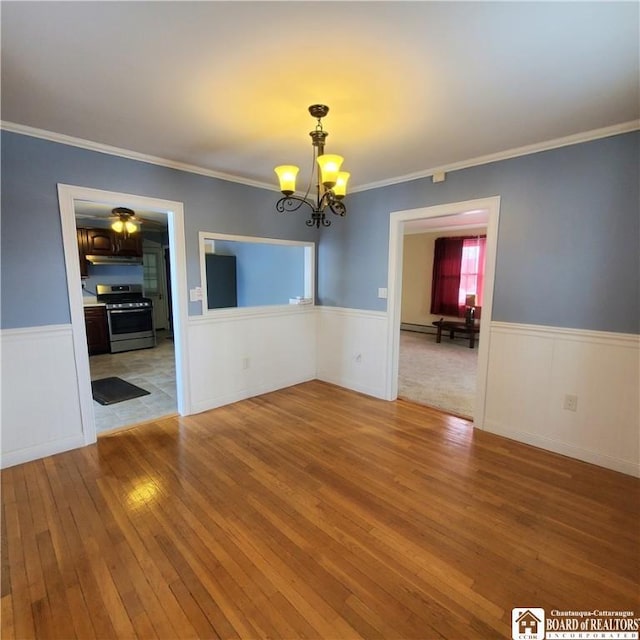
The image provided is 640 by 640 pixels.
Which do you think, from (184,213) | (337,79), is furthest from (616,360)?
(184,213)

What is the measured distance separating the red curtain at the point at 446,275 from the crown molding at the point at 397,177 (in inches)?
168

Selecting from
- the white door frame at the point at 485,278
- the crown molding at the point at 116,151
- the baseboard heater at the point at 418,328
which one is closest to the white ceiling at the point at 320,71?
the crown molding at the point at 116,151

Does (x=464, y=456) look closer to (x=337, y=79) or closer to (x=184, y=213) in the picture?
(x=337, y=79)

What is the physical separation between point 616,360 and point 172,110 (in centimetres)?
349

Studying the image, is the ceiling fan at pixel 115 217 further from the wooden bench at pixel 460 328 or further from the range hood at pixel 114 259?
the wooden bench at pixel 460 328

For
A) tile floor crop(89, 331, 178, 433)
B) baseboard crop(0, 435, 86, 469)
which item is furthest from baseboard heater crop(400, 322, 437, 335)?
baseboard crop(0, 435, 86, 469)

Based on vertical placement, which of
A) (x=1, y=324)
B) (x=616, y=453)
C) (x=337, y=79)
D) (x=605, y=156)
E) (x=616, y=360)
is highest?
(x=337, y=79)

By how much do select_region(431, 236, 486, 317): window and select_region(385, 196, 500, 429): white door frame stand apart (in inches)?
162

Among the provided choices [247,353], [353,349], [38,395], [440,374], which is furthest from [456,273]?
[38,395]

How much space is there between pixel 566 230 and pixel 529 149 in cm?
71

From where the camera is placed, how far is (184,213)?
10.4 ft

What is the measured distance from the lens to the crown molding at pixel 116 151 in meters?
2.30

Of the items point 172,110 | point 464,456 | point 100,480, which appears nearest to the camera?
point 172,110

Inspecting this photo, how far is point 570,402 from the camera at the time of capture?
264 cm
